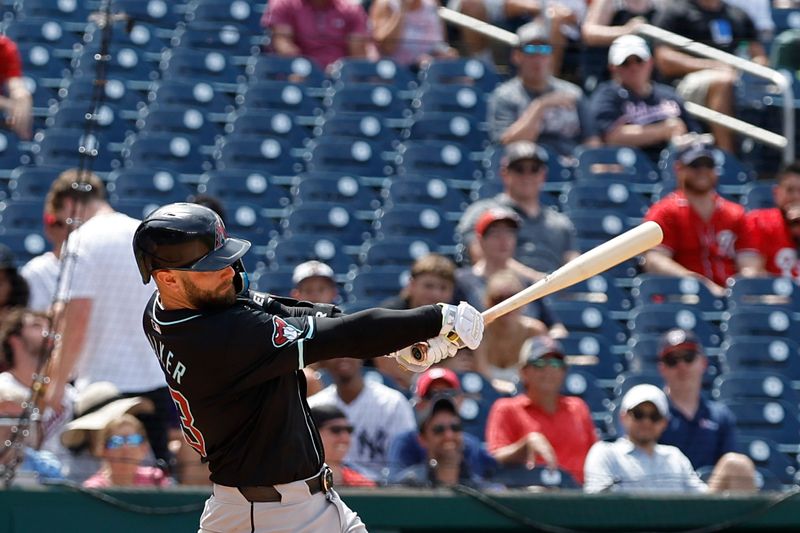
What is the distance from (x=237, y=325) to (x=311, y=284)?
2811 mm

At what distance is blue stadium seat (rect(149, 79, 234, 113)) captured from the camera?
26.5ft

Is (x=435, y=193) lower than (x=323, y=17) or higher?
lower

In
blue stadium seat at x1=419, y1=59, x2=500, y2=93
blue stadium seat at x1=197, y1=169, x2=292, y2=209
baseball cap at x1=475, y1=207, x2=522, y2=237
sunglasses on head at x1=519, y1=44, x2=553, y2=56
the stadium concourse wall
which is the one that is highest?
sunglasses on head at x1=519, y1=44, x2=553, y2=56

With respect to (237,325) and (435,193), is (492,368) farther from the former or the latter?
(237,325)

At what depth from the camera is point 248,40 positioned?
28.8 ft

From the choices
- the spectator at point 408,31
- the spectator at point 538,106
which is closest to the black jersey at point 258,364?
the spectator at point 538,106

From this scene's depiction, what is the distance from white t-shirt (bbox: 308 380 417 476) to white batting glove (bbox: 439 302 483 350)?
7.41 ft

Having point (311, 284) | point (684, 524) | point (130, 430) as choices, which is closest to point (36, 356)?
point (130, 430)

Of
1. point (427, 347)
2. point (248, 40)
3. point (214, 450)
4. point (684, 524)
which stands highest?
point (248, 40)

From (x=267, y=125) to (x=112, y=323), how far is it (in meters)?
2.83

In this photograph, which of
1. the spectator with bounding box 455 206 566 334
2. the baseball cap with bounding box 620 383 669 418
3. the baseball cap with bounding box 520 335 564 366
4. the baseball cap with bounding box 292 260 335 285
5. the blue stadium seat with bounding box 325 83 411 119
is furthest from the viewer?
the blue stadium seat with bounding box 325 83 411 119

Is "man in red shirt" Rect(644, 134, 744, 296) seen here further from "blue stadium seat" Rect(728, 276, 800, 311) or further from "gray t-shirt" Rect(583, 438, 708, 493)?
"gray t-shirt" Rect(583, 438, 708, 493)

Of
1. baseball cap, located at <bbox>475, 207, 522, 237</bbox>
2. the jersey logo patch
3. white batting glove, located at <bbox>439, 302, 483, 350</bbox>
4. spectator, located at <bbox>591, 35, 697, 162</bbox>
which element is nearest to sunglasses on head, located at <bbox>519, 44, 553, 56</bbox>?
spectator, located at <bbox>591, 35, 697, 162</bbox>

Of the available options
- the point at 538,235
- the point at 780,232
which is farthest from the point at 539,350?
the point at 780,232
